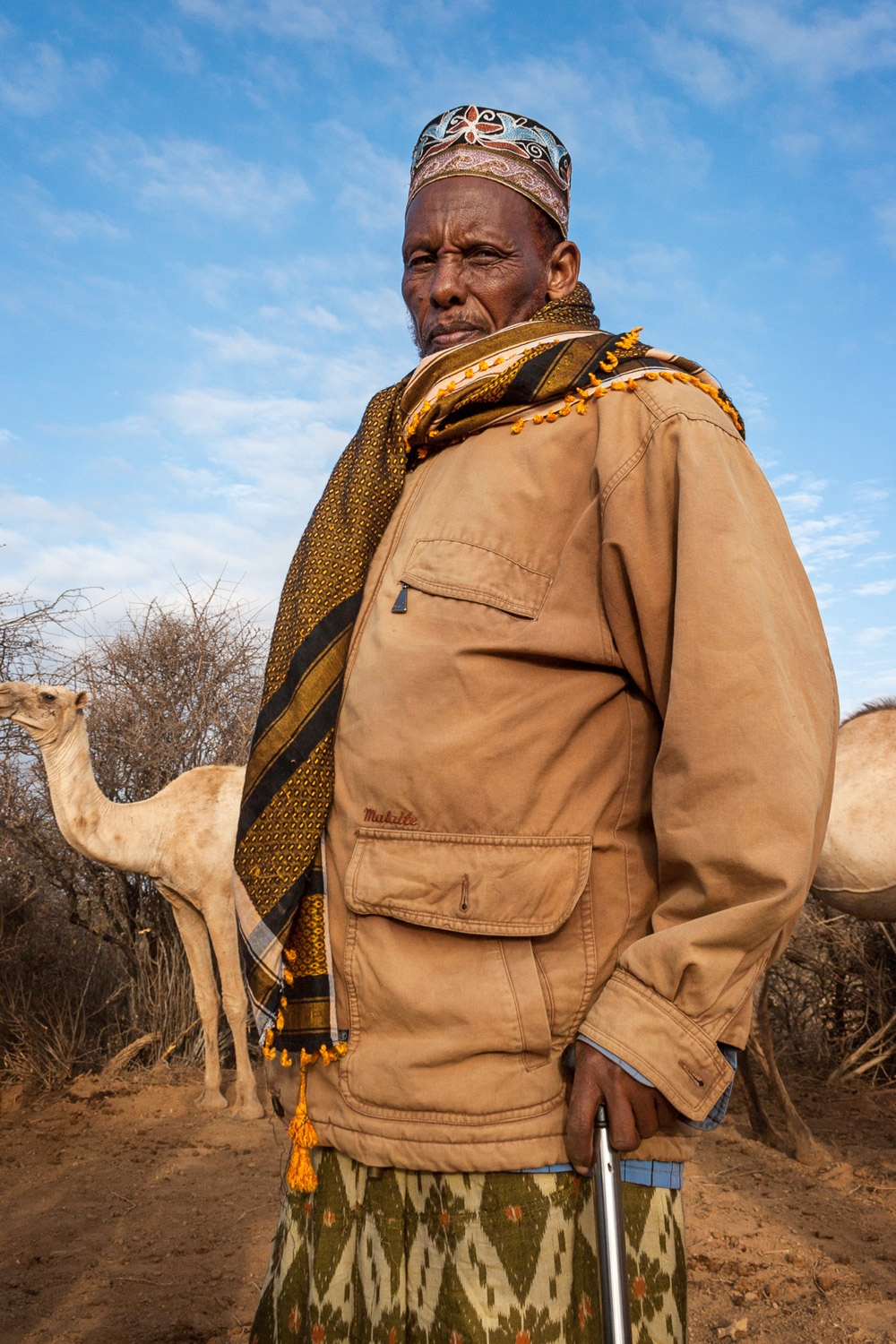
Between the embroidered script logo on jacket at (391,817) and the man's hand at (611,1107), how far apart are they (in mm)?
386

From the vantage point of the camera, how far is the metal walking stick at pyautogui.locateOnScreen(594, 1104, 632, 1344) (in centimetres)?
120

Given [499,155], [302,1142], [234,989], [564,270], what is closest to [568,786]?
[302,1142]

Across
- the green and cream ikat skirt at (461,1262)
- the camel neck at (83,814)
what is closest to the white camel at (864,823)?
the green and cream ikat skirt at (461,1262)

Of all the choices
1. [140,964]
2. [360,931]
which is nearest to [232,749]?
[140,964]

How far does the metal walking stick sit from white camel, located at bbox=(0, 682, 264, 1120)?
5135 mm

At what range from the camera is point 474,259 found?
1.99 meters

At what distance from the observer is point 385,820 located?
1448 mm

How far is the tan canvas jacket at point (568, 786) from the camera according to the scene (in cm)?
127

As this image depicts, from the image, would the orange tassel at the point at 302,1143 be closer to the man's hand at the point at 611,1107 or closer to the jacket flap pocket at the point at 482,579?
the man's hand at the point at 611,1107

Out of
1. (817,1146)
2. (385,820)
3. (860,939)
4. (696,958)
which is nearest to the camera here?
(696,958)

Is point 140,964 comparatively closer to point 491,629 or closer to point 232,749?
point 232,749

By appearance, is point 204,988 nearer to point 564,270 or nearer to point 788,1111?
point 788,1111

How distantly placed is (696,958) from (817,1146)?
4999mm

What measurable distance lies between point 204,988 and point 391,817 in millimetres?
5825
